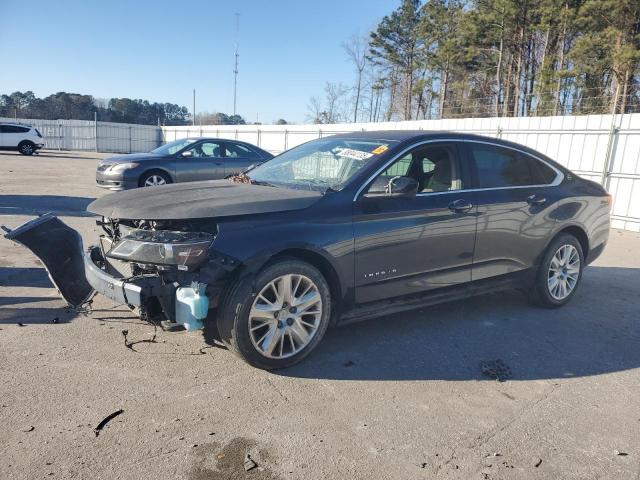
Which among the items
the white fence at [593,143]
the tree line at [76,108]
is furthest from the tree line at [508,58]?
the tree line at [76,108]

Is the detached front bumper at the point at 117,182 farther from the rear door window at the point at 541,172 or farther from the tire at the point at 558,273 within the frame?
the tire at the point at 558,273

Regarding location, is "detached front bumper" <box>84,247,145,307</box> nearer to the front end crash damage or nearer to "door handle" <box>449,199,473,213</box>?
the front end crash damage

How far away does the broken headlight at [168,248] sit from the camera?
330 centimetres

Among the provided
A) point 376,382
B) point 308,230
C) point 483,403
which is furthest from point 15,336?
point 483,403

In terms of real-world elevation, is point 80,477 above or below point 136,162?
below

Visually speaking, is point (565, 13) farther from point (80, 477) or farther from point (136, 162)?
point (80, 477)

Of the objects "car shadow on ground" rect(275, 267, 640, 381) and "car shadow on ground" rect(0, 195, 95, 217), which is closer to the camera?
"car shadow on ground" rect(275, 267, 640, 381)

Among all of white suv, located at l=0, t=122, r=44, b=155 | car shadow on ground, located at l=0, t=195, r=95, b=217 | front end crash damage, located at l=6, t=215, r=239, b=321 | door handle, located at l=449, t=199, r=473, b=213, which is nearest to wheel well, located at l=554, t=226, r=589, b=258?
door handle, located at l=449, t=199, r=473, b=213

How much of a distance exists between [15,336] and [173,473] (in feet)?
7.48

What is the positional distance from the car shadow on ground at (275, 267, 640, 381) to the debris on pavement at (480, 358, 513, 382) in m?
0.05

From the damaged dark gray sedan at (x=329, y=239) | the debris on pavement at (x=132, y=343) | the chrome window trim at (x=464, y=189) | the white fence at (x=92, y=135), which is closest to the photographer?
the damaged dark gray sedan at (x=329, y=239)

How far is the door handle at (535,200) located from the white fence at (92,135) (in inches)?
1528

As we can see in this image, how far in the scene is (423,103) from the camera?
4006 cm

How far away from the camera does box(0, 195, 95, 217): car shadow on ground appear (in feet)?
31.5
